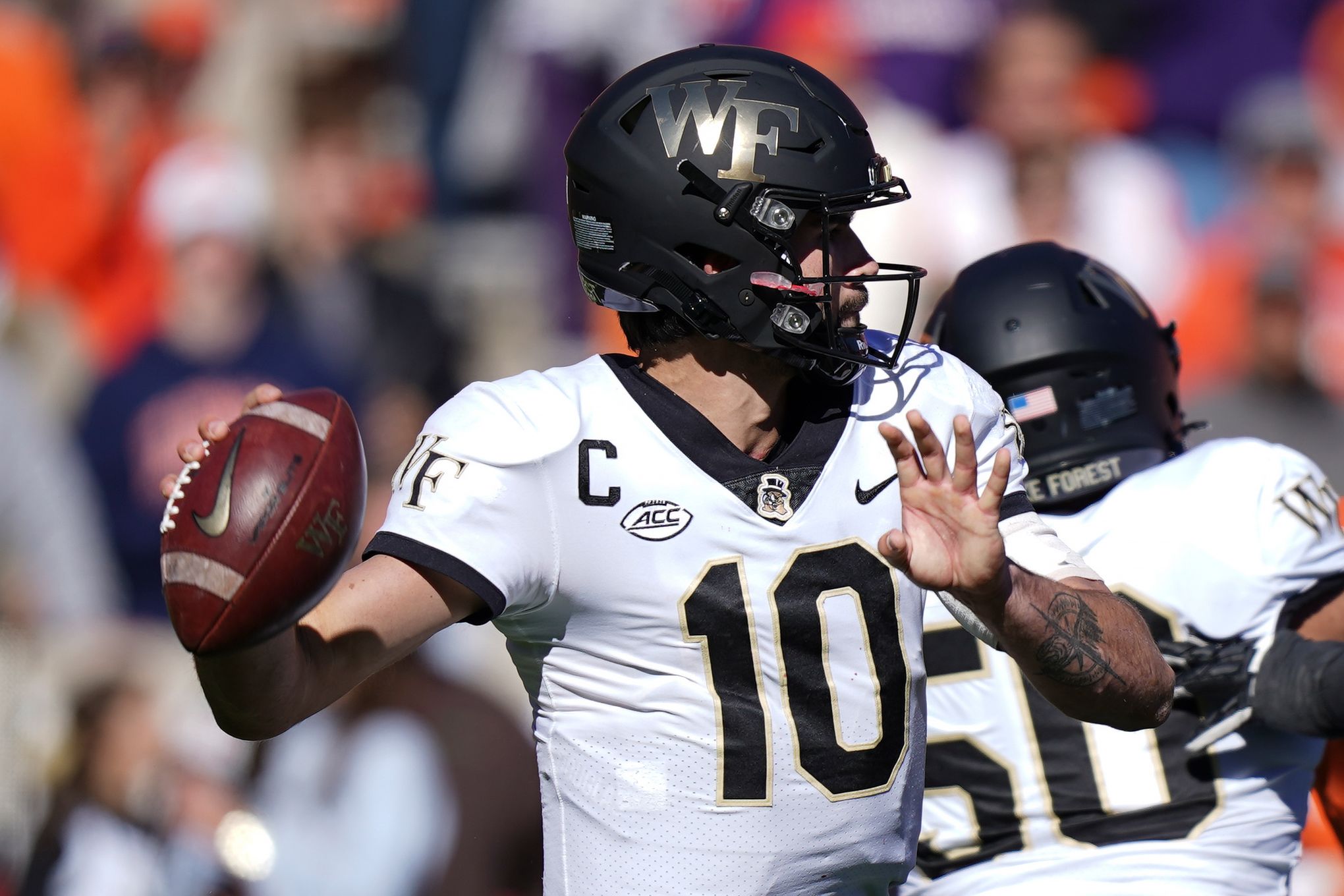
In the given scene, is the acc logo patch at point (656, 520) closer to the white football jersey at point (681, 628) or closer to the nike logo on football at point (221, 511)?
the white football jersey at point (681, 628)

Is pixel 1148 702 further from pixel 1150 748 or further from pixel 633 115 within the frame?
pixel 633 115

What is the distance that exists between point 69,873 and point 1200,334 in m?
4.71

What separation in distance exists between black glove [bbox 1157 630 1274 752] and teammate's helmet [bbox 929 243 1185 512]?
15.3 inches

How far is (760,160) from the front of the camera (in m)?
2.69

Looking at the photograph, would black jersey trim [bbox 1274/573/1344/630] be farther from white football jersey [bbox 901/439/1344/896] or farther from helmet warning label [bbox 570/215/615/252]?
helmet warning label [bbox 570/215/615/252]

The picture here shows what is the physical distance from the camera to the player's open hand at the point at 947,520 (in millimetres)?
2307

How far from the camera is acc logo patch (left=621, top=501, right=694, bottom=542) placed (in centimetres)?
255

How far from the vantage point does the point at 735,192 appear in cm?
267

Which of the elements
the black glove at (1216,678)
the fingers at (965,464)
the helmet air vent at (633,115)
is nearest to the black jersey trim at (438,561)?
the fingers at (965,464)

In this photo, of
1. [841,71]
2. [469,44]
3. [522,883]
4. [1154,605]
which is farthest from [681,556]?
[469,44]

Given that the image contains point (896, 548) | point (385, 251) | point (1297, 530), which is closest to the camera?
point (896, 548)

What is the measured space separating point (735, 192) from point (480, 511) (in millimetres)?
642

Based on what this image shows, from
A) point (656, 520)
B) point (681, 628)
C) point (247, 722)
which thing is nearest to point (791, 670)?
point (681, 628)

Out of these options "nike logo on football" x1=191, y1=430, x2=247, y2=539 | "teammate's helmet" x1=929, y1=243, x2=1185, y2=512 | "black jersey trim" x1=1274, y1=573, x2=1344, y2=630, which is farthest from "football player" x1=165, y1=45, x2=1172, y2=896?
"black jersey trim" x1=1274, y1=573, x2=1344, y2=630
